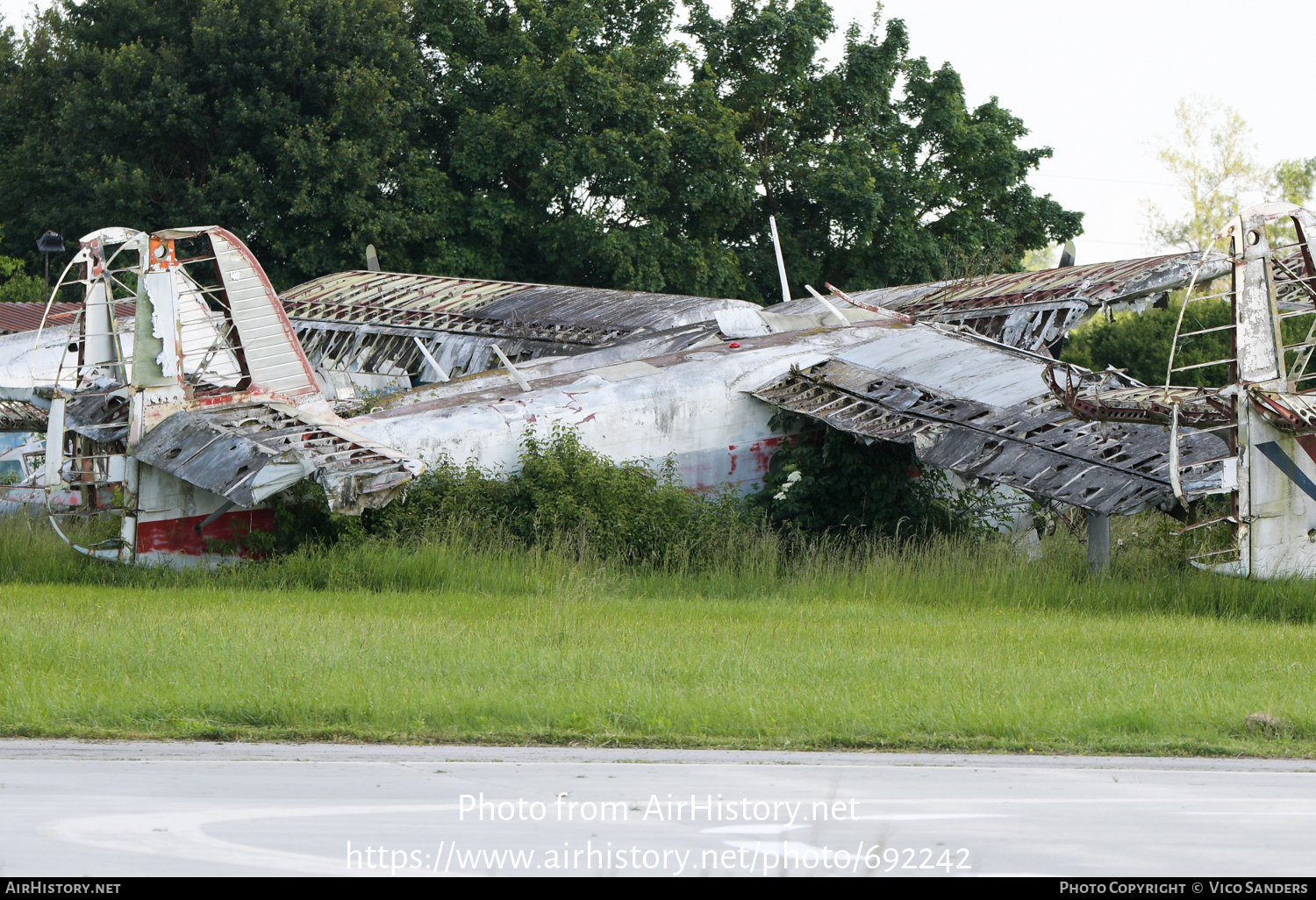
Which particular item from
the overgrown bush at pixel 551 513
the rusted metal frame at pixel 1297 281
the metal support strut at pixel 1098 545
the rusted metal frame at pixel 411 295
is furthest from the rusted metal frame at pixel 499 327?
the rusted metal frame at pixel 1297 281

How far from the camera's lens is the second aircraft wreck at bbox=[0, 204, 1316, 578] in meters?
13.7

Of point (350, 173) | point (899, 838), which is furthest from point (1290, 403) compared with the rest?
point (350, 173)

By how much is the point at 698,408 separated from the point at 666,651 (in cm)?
745

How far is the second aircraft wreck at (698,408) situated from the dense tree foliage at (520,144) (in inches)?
574

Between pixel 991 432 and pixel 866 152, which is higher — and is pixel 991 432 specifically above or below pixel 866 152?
below

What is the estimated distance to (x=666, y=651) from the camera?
10523 mm

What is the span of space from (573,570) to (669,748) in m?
6.84

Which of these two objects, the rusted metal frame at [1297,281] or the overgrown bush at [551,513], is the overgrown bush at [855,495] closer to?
the overgrown bush at [551,513]

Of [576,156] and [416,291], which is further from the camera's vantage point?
[576,156]

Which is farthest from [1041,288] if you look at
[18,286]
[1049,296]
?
[18,286]

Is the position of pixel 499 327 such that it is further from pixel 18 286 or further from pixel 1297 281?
pixel 18 286

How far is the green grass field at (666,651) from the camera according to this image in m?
8.23

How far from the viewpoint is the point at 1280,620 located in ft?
43.1

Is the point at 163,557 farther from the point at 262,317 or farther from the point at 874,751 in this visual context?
the point at 874,751
